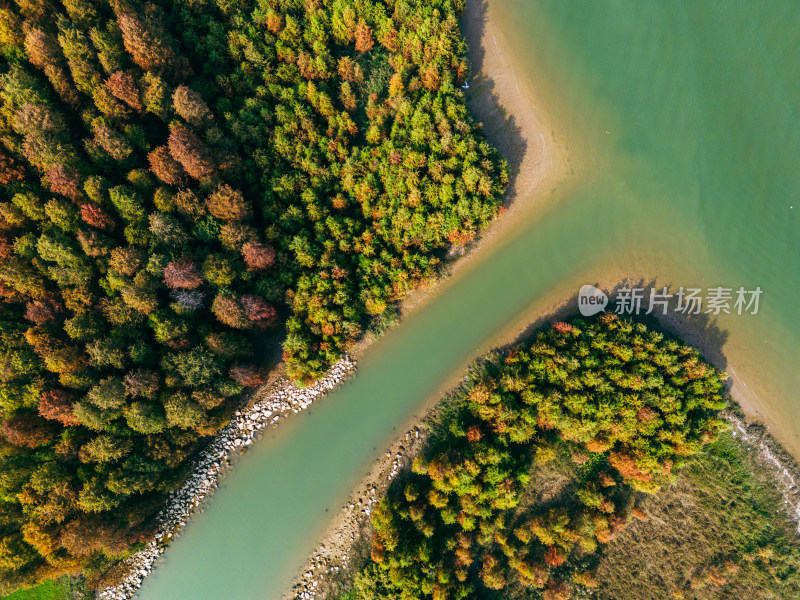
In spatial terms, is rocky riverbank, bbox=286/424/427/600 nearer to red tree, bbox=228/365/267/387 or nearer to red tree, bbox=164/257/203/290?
red tree, bbox=228/365/267/387

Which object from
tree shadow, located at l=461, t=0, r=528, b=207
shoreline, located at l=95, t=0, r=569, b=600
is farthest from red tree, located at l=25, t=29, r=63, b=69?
tree shadow, located at l=461, t=0, r=528, b=207

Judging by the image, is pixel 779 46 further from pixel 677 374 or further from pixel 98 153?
pixel 98 153

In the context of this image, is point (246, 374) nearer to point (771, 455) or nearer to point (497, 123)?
point (497, 123)

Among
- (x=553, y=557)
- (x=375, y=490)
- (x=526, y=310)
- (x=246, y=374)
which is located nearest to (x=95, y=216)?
(x=246, y=374)

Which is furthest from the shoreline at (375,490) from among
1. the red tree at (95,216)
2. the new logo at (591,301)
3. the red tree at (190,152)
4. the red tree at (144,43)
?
the red tree at (144,43)

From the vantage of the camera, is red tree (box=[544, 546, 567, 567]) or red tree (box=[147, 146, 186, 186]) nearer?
red tree (box=[147, 146, 186, 186])

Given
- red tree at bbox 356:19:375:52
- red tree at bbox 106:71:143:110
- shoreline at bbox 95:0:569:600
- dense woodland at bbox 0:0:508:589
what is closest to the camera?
dense woodland at bbox 0:0:508:589

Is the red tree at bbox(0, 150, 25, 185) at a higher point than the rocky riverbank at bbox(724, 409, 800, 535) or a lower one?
lower
